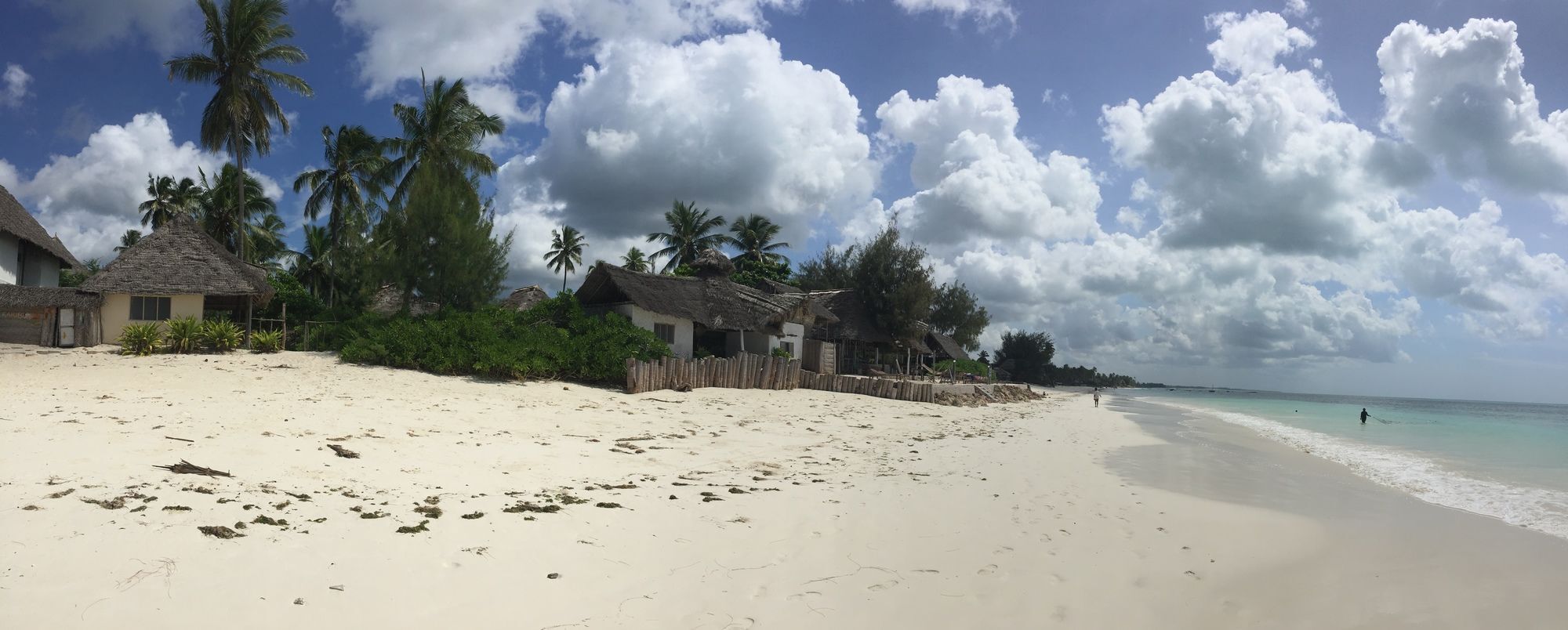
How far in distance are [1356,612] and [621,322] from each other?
1735 cm

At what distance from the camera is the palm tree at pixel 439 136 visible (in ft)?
98.0

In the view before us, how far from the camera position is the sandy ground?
3.79 metres

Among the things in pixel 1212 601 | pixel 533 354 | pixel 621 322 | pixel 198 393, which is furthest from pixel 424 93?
pixel 1212 601

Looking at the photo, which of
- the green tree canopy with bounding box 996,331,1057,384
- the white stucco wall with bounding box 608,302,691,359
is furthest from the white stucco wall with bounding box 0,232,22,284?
the green tree canopy with bounding box 996,331,1057,384

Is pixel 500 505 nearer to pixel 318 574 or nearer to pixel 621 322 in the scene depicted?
pixel 318 574

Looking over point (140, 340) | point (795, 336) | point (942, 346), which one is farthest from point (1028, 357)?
point (140, 340)

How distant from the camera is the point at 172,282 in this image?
1989 centimetres

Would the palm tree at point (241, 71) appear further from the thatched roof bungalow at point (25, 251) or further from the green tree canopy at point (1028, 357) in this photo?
the green tree canopy at point (1028, 357)

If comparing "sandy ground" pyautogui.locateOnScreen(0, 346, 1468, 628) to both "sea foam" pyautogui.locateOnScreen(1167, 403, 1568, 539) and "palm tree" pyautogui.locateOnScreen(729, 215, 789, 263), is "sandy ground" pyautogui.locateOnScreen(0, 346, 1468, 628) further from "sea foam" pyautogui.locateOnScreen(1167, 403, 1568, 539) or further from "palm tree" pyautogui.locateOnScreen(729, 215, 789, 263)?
"palm tree" pyautogui.locateOnScreen(729, 215, 789, 263)

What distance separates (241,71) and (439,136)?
6.67 m

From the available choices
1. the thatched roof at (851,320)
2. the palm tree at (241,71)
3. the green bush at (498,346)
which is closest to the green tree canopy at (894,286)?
the thatched roof at (851,320)

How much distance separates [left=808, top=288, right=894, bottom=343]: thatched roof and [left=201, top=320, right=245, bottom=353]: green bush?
71.8 ft

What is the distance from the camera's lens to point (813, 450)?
405 inches

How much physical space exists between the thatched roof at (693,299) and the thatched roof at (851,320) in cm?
484
